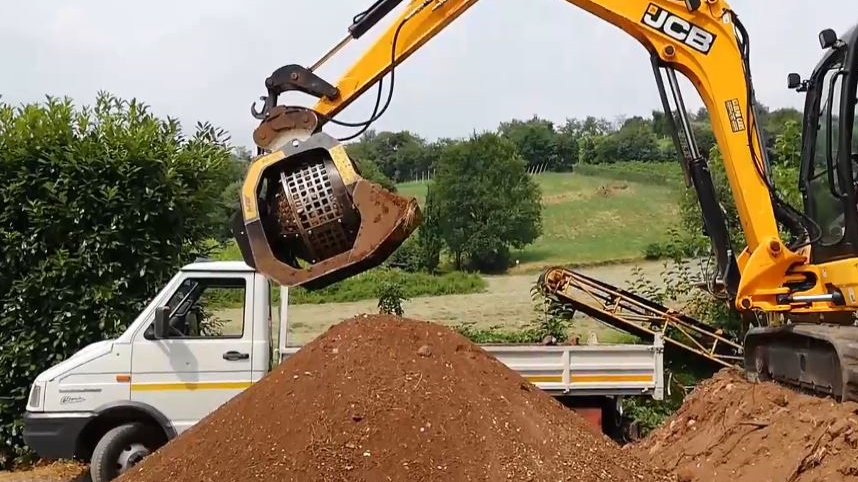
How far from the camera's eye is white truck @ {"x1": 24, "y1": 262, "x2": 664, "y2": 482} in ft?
24.9

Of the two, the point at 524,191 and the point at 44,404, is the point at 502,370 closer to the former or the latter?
the point at 44,404

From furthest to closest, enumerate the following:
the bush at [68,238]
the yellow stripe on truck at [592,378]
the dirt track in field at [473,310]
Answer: the dirt track in field at [473,310], the bush at [68,238], the yellow stripe on truck at [592,378]

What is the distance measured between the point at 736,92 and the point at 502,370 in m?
2.31

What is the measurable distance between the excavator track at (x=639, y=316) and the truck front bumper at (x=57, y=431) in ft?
16.8

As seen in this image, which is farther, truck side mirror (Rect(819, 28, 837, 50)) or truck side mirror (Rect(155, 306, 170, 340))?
truck side mirror (Rect(155, 306, 170, 340))

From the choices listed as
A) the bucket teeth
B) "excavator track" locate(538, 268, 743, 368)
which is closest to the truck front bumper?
the bucket teeth

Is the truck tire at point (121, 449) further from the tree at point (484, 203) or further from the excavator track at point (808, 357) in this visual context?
the tree at point (484, 203)

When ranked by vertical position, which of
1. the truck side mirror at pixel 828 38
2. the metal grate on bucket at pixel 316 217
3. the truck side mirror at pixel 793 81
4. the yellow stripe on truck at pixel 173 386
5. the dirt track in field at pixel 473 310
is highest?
the truck side mirror at pixel 828 38

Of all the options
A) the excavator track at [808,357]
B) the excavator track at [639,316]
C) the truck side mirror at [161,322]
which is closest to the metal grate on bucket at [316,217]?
the excavator track at [808,357]

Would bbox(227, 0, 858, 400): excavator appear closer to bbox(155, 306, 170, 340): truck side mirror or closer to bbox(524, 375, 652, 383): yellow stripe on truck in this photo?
bbox(524, 375, 652, 383): yellow stripe on truck

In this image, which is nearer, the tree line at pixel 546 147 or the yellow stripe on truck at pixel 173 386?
the yellow stripe on truck at pixel 173 386

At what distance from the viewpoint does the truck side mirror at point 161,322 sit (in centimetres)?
765

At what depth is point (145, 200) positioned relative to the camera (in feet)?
31.6

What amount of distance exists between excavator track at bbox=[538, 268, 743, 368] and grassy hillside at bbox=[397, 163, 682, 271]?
678 inches
